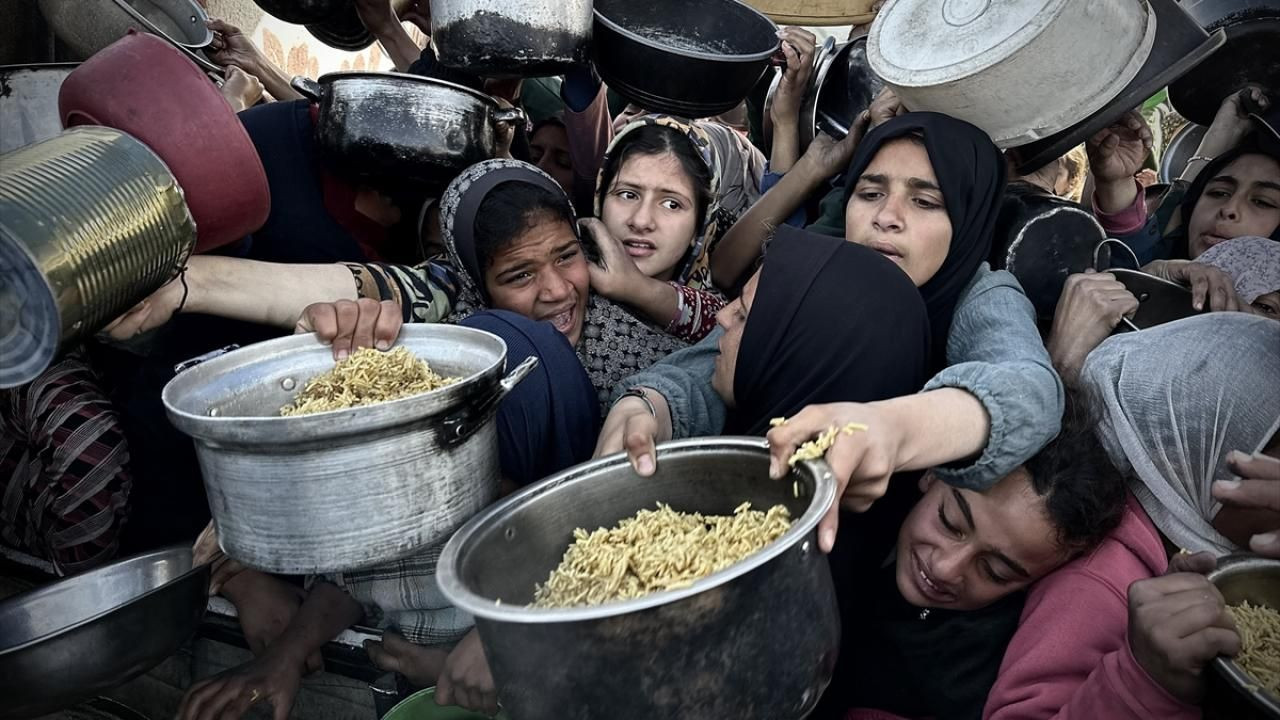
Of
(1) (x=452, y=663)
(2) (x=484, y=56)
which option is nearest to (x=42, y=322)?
(1) (x=452, y=663)

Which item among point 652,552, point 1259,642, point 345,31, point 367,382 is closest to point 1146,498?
point 1259,642

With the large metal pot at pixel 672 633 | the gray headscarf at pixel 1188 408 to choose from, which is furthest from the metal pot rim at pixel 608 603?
the gray headscarf at pixel 1188 408

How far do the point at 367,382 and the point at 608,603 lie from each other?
3.02 ft

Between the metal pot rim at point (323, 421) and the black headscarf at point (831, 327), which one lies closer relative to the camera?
the metal pot rim at point (323, 421)

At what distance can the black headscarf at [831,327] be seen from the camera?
2035 mm

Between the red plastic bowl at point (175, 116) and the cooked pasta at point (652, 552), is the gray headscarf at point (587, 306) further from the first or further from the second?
the cooked pasta at point (652, 552)

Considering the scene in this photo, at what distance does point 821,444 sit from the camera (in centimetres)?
149

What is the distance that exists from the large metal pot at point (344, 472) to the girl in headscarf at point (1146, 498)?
1330mm

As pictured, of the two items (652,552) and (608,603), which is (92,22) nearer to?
(652,552)

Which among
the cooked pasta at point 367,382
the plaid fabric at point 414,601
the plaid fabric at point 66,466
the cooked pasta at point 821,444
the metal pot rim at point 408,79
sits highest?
the metal pot rim at point 408,79

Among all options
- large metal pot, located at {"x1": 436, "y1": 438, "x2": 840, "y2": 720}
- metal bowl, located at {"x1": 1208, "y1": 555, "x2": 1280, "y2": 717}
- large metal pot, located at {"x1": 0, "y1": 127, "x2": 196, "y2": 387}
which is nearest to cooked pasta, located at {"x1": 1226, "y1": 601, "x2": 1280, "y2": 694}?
metal bowl, located at {"x1": 1208, "y1": 555, "x2": 1280, "y2": 717}

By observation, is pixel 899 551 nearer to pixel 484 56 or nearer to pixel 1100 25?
pixel 1100 25

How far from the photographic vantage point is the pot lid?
2.25 meters

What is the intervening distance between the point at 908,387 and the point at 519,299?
1.28 m
